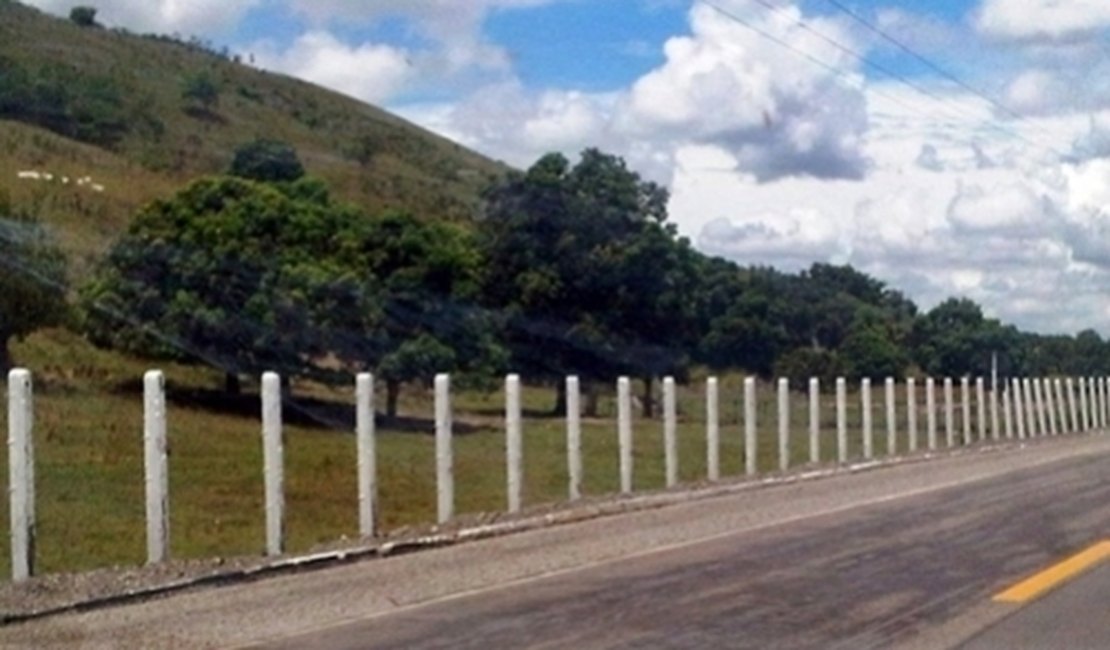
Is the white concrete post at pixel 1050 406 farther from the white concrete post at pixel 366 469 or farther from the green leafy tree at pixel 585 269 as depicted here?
the white concrete post at pixel 366 469

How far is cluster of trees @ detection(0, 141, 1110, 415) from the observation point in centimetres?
4156

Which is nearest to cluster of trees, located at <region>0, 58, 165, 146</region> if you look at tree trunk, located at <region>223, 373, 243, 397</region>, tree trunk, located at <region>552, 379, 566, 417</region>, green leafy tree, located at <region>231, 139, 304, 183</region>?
green leafy tree, located at <region>231, 139, 304, 183</region>

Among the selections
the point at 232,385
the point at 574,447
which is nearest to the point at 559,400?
the point at 232,385

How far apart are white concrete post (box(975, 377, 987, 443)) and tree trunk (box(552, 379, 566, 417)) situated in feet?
32.2

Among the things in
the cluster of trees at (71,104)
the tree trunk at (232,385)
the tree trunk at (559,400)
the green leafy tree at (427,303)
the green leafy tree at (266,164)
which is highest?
the cluster of trees at (71,104)

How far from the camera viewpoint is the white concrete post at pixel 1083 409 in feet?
203

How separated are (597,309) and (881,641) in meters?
41.6

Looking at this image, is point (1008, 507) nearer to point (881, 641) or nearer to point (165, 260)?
point (881, 641)

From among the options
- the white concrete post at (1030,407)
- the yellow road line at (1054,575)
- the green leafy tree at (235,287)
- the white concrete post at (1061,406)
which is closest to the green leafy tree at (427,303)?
the green leafy tree at (235,287)

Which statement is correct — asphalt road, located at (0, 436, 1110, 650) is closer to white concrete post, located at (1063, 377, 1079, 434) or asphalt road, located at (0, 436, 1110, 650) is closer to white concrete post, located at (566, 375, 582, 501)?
white concrete post, located at (566, 375, 582, 501)

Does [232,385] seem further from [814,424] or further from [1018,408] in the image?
[1018,408]

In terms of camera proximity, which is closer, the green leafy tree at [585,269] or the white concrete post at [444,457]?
the white concrete post at [444,457]

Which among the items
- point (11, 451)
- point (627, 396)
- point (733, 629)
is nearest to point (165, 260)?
point (627, 396)

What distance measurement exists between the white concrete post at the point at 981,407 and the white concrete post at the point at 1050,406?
8.09m
